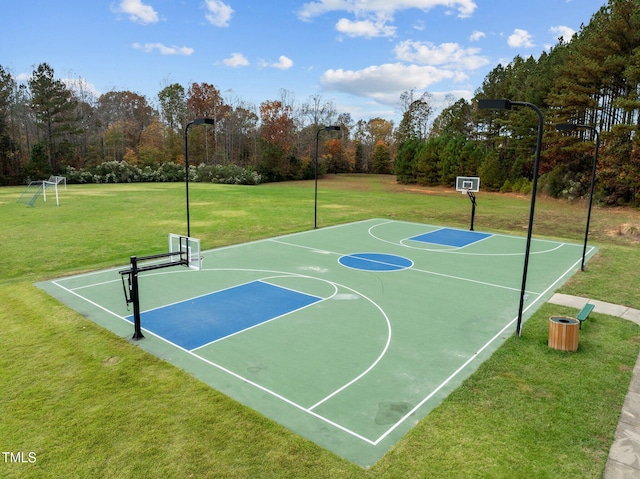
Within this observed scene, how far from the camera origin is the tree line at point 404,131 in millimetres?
29719

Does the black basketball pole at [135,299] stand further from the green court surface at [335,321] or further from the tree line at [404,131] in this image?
the tree line at [404,131]

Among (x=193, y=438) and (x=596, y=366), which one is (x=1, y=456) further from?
(x=596, y=366)

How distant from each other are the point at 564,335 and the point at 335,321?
13.5 ft

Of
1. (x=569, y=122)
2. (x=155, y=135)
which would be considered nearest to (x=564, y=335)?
(x=569, y=122)

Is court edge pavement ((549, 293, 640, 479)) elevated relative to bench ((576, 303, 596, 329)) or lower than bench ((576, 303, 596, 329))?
lower

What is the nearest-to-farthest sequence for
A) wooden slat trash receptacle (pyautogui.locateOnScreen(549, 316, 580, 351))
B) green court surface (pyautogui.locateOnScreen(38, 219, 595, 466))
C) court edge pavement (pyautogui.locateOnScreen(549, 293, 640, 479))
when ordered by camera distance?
court edge pavement (pyautogui.locateOnScreen(549, 293, 640, 479))
green court surface (pyautogui.locateOnScreen(38, 219, 595, 466))
wooden slat trash receptacle (pyautogui.locateOnScreen(549, 316, 580, 351))

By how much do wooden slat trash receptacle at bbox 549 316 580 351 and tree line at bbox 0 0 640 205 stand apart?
22.9 meters

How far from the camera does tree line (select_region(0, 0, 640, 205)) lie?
97.5ft

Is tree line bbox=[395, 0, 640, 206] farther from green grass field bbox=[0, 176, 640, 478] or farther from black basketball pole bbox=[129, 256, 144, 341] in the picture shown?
black basketball pole bbox=[129, 256, 144, 341]

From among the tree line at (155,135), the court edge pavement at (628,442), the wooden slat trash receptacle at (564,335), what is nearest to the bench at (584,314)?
the wooden slat trash receptacle at (564,335)

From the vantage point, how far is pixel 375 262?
1361 cm

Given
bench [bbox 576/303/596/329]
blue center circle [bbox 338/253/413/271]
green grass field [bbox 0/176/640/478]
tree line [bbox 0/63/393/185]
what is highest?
tree line [bbox 0/63/393/185]

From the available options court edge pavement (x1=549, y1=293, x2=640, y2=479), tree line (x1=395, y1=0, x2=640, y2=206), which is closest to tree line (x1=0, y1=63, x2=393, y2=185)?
tree line (x1=395, y1=0, x2=640, y2=206)

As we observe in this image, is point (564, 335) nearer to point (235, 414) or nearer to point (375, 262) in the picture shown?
point (235, 414)
